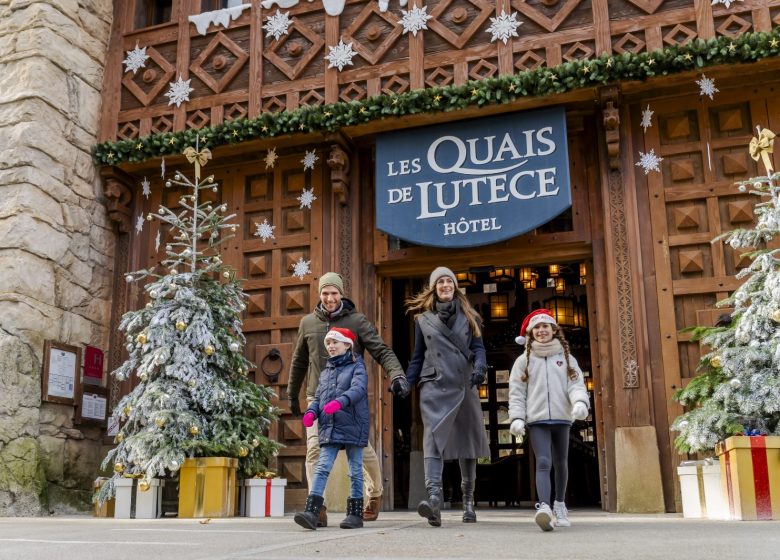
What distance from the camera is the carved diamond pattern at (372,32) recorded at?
939 cm

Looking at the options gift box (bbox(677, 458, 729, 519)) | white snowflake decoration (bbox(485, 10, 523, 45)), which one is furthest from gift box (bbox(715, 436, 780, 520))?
white snowflake decoration (bbox(485, 10, 523, 45))

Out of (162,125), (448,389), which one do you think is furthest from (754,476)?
(162,125)

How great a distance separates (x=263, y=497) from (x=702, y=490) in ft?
13.1

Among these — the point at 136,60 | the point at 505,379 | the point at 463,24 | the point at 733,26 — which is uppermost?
the point at 136,60

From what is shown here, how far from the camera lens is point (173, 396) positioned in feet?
26.5

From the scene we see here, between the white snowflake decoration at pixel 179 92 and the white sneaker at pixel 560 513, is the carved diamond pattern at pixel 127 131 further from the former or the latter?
the white sneaker at pixel 560 513

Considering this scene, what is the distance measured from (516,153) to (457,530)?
485 centimetres

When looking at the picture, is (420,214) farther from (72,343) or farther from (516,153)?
(72,343)

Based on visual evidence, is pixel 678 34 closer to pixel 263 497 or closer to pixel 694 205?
pixel 694 205

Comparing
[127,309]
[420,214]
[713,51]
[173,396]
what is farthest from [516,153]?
[127,309]

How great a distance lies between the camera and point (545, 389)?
18.1 feet

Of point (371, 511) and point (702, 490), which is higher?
point (702, 490)

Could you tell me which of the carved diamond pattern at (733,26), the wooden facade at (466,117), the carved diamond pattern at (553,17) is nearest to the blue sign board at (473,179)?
the wooden facade at (466,117)

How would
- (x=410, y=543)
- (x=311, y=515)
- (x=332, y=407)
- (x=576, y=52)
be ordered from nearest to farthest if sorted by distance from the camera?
1. (x=410, y=543)
2. (x=311, y=515)
3. (x=332, y=407)
4. (x=576, y=52)
